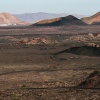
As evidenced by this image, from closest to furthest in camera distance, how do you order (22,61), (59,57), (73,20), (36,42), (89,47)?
1. (22,61)
2. (59,57)
3. (89,47)
4. (36,42)
5. (73,20)

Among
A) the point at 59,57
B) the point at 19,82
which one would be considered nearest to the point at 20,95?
the point at 19,82

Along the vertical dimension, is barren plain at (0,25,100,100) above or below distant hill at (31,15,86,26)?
above

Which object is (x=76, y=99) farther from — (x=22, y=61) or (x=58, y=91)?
(x=22, y=61)

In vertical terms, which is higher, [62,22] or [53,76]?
[53,76]

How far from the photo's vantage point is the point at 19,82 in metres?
25.3

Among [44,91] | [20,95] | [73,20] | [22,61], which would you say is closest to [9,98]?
[20,95]

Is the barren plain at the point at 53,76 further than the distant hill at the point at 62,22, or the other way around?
the distant hill at the point at 62,22

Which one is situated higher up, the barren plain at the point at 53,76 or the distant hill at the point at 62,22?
the barren plain at the point at 53,76

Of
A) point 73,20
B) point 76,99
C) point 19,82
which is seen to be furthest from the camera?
point 73,20

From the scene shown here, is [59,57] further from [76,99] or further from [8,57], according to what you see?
[76,99]

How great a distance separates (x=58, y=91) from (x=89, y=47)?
84.1 ft

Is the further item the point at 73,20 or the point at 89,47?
the point at 73,20

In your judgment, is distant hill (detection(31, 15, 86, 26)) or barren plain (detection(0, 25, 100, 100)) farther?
distant hill (detection(31, 15, 86, 26))

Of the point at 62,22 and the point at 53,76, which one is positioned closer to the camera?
the point at 53,76
